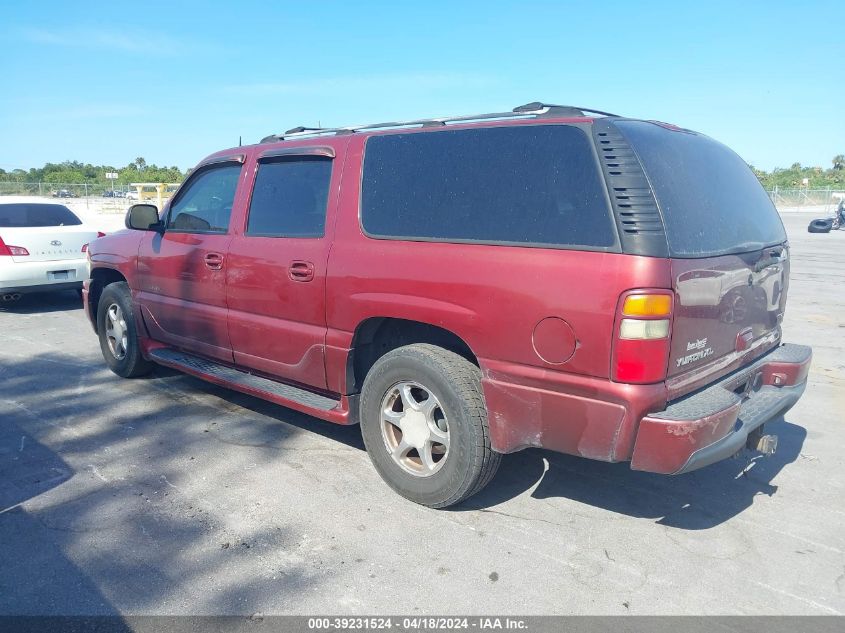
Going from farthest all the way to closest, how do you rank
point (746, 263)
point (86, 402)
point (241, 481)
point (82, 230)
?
1. point (82, 230)
2. point (86, 402)
3. point (241, 481)
4. point (746, 263)

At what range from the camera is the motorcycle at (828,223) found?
25514 mm

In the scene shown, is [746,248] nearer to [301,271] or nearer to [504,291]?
[504,291]

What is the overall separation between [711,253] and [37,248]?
8852 mm

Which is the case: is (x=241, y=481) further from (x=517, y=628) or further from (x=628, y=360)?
(x=628, y=360)

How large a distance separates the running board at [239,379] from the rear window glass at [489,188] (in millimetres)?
1146

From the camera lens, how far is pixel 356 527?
3408 millimetres

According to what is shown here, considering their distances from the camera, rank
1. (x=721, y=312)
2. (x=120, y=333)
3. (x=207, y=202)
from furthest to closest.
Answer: (x=120, y=333), (x=207, y=202), (x=721, y=312)

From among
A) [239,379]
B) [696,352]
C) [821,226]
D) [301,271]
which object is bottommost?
[239,379]

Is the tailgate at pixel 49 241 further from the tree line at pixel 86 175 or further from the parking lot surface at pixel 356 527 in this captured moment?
the tree line at pixel 86 175

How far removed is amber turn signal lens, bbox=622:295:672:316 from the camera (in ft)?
9.13

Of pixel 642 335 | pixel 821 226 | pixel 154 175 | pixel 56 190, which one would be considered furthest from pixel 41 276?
pixel 154 175

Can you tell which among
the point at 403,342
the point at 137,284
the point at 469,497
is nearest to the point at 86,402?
the point at 137,284

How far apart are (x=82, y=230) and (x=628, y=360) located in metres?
8.93

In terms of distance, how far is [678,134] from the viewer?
348 cm
